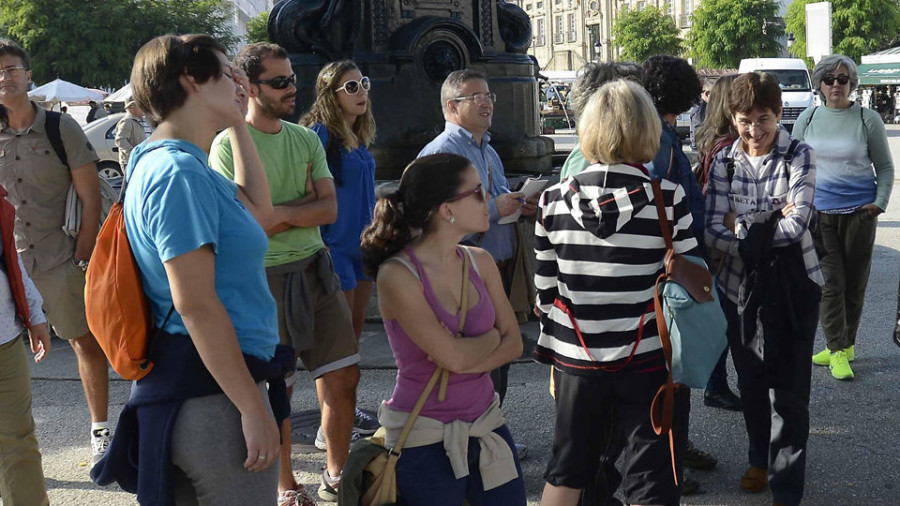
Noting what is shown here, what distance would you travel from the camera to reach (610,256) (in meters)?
3.23

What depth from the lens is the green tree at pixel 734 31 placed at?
61.9 m

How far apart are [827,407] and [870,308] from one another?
2.55 meters

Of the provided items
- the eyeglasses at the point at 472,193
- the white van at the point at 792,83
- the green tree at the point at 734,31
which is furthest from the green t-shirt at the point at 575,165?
the green tree at the point at 734,31

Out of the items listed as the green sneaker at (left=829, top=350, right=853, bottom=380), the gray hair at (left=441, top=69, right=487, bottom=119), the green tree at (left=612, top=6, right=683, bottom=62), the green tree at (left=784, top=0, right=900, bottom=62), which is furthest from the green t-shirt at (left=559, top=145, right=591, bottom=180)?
the green tree at (left=612, top=6, right=683, bottom=62)

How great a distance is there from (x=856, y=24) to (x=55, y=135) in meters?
57.9

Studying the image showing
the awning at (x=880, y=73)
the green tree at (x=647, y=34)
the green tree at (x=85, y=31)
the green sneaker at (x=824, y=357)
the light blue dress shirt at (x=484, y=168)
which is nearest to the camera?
the light blue dress shirt at (x=484, y=168)

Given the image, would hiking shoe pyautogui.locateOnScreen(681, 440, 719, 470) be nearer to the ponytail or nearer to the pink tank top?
the pink tank top

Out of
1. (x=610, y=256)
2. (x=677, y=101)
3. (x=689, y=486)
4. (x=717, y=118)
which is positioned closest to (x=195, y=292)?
(x=610, y=256)

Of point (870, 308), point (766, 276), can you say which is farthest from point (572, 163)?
point (870, 308)

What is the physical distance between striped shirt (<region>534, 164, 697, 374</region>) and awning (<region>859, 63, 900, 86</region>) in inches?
2002

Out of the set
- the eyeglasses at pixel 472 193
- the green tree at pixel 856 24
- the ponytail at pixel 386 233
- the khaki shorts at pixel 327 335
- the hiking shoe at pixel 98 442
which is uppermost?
the green tree at pixel 856 24

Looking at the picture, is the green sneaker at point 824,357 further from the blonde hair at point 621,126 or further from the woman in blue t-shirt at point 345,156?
the blonde hair at point 621,126

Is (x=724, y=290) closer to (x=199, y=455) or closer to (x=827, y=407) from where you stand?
(x=827, y=407)

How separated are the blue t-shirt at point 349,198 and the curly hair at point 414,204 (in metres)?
1.74
